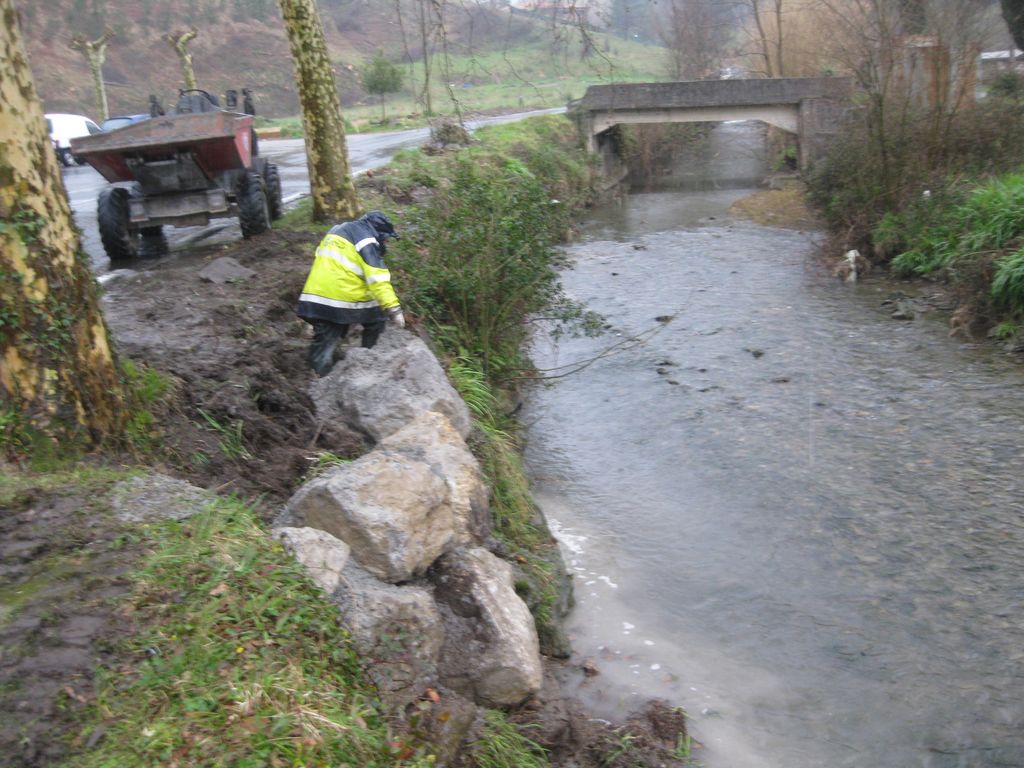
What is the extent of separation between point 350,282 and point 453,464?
2024mm

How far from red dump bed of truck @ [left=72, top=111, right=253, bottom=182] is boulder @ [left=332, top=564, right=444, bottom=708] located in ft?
23.4

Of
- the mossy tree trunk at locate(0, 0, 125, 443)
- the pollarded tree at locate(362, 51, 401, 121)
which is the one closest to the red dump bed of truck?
the mossy tree trunk at locate(0, 0, 125, 443)

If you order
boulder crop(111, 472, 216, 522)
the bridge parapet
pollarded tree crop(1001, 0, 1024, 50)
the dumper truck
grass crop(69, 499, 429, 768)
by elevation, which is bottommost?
grass crop(69, 499, 429, 768)

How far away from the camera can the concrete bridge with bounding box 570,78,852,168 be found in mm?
25812

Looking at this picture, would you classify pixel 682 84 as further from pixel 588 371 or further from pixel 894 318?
pixel 588 371

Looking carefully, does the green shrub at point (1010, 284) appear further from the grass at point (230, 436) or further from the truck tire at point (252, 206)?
the grass at point (230, 436)

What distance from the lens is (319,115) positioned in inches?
466

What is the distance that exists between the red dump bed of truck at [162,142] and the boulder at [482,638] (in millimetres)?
6828

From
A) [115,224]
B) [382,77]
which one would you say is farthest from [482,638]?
[382,77]

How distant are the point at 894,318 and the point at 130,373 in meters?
11.4

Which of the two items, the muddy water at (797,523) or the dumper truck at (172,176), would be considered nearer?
the muddy water at (797,523)

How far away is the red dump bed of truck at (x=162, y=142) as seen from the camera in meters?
10.5

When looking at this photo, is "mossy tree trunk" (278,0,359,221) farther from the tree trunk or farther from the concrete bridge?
the concrete bridge

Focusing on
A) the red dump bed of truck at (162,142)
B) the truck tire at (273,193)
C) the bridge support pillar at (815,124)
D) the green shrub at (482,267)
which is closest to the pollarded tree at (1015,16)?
the bridge support pillar at (815,124)
